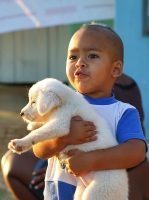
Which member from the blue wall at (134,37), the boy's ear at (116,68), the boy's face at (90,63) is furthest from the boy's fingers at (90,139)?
the blue wall at (134,37)

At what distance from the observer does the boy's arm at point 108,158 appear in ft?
7.90

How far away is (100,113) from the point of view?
2.54 metres

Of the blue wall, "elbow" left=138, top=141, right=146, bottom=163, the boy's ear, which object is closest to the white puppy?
"elbow" left=138, top=141, right=146, bottom=163

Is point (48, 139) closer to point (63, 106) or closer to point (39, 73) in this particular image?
point (63, 106)

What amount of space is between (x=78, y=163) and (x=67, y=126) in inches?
7.3

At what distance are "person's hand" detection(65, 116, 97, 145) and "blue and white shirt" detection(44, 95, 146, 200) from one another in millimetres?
111

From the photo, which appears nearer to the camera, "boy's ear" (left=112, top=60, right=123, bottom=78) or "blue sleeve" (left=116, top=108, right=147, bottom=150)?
"blue sleeve" (left=116, top=108, right=147, bottom=150)

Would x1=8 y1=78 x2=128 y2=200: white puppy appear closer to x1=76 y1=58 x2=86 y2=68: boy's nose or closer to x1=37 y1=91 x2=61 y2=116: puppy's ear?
x1=37 y1=91 x2=61 y2=116: puppy's ear

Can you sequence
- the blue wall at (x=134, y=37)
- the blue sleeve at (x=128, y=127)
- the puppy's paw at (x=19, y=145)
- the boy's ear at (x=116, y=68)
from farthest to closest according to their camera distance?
the blue wall at (x=134, y=37), the boy's ear at (x=116, y=68), the blue sleeve at (x=128, y=127), the puppy's paw at (x=19, y=145)

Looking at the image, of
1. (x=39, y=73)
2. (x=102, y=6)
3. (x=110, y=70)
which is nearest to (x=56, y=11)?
(x=102, y=6)

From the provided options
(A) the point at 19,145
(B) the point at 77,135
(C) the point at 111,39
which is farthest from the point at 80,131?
(C) the point at 111,39

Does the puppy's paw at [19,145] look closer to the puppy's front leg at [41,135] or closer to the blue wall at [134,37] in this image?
the puppy's front leg at [41,135]

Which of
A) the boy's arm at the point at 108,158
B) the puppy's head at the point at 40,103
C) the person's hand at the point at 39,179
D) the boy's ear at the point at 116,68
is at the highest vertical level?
the boy's ear at the point at 116,68

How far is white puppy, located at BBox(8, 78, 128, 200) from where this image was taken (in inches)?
93.0
